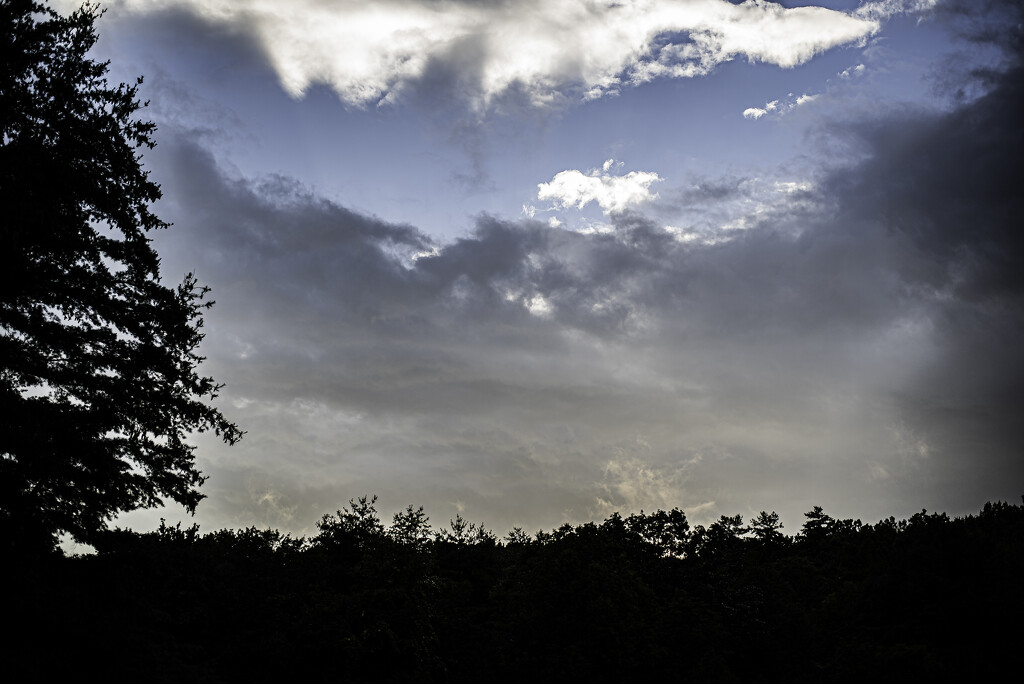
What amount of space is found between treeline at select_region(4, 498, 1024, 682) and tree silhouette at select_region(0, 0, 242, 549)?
5.98ft

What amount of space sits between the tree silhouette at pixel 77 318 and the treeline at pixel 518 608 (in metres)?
1.82

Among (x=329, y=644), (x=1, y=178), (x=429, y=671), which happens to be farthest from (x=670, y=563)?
(x=1, y=178)

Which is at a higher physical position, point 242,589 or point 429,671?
point 242,589

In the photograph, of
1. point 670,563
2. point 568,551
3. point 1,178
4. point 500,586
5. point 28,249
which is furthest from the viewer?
point 670,563

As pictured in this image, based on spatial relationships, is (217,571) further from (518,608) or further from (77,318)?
(518,608)

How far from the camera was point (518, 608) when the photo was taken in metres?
41.1

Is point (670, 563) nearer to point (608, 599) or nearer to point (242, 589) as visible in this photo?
point (608, 599)

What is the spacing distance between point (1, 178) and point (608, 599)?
34745mm

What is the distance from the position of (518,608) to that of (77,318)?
103 feet

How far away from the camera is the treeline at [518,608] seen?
17328 mm

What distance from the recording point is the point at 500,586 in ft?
148

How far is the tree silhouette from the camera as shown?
15203mm

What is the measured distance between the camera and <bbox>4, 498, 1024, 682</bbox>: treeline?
56.9ft

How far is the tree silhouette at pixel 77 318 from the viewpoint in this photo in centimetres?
1520
